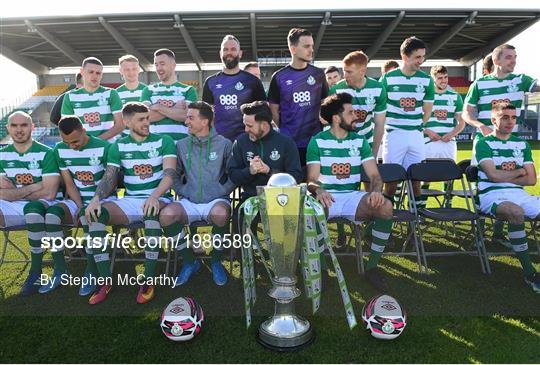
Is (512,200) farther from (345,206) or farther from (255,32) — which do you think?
(255,32)

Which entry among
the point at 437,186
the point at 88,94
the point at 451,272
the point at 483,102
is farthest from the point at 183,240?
the point at 437,186

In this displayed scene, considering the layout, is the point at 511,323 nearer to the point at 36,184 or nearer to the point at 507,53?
the point at 507,53

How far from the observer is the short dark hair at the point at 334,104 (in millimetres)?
3584

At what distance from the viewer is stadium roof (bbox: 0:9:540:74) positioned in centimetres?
2327

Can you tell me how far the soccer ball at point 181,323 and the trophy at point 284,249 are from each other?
448mm

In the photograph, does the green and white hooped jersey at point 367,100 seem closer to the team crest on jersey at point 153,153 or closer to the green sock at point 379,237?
the green sock at point 379,237

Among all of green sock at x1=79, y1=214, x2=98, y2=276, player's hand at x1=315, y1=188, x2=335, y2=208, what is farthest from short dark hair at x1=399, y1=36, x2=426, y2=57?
green sock at x1=79, y1=214, x2=98, y2=276

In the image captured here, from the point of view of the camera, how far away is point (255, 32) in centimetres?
2481

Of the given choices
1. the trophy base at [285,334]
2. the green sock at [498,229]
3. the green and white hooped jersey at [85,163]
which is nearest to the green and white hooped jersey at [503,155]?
the green sock at [498,229]

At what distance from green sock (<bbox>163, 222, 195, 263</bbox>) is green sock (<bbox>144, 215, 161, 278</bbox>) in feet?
0.31

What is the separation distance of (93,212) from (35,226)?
2.33ft

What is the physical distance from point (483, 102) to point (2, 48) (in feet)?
113

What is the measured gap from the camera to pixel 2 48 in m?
28.8

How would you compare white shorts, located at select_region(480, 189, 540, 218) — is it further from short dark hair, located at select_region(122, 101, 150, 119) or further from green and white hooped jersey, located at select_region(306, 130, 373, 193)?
short dark hair, located at select_region(122, 101, 150, 119)
